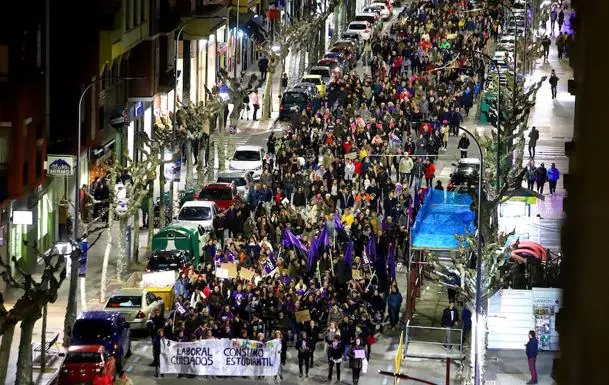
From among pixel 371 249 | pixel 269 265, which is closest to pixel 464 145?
pixel 371 249

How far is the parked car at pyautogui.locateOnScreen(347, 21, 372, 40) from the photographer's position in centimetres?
11369

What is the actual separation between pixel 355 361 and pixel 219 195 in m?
22.5

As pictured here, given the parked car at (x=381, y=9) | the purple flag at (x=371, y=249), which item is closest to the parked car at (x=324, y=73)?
the parked car at (x=381, y=9)

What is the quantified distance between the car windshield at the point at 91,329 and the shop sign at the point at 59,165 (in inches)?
377

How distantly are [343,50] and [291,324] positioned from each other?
66244 mm

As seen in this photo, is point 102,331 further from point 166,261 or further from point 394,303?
point 166,261

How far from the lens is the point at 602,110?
219 centimetres

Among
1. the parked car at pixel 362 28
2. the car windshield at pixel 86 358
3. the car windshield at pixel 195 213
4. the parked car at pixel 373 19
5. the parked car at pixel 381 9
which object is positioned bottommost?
the car windshield at pixel 86 358

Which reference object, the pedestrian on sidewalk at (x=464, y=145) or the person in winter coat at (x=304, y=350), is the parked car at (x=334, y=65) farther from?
the person in winter coat at (x=304, y=350)

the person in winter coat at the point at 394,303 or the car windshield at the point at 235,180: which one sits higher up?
the car windshield at the point at 235,180

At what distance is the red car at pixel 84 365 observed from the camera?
32.0 metres

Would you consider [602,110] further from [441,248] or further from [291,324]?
[441,248]

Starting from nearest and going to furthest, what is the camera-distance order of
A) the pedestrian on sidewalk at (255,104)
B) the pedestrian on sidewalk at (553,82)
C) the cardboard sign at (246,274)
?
the cardboard sign at (246,274)
the pedestrian on sidewalk at (255,104)
the pedestrian on sidewalk at (553,82)

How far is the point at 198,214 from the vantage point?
52.7 meters
